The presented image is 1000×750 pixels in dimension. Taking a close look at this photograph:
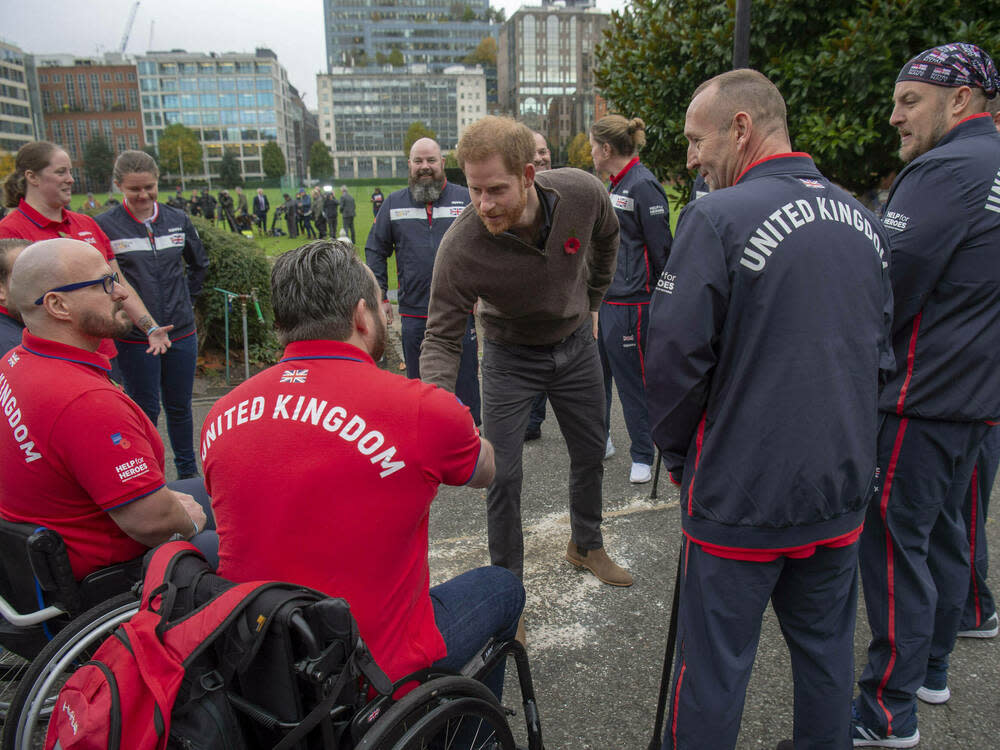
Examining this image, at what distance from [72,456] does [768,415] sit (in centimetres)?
201

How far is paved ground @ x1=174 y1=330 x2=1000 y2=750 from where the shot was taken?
8.18 ft

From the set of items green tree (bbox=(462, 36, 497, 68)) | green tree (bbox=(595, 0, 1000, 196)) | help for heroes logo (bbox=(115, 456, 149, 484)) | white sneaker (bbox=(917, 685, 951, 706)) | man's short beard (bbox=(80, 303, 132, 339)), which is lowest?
white sneaker (bbox=(917, 685, 951, 706))

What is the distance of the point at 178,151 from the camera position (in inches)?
4582

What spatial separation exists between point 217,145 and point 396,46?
65741 millimetres

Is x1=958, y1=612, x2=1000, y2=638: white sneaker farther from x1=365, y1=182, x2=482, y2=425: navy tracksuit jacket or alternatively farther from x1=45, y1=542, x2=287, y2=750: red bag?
x1=365, y1=182, x2=482, y2=425: navy tracksuit jacket

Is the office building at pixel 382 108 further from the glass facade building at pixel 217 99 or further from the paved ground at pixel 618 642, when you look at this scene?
the paved ground at pixel 618 642

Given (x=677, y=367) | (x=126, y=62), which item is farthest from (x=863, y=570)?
(x=126, y=62)

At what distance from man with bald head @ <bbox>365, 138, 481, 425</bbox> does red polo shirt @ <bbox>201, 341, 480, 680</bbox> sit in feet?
12.4

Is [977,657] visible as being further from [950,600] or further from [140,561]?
[140,561]

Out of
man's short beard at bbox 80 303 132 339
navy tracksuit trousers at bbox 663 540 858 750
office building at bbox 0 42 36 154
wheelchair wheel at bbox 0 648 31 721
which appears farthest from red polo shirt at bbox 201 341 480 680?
office building at bbox 0 42 36 154

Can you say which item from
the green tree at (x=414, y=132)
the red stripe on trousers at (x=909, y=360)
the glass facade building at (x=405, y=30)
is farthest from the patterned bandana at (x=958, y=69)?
the glass facade building at (x=405, y=30)

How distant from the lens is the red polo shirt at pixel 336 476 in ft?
5.03

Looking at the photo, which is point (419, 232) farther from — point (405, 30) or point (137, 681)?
point (405, 30)

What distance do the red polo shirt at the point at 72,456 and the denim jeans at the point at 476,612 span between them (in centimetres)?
103
